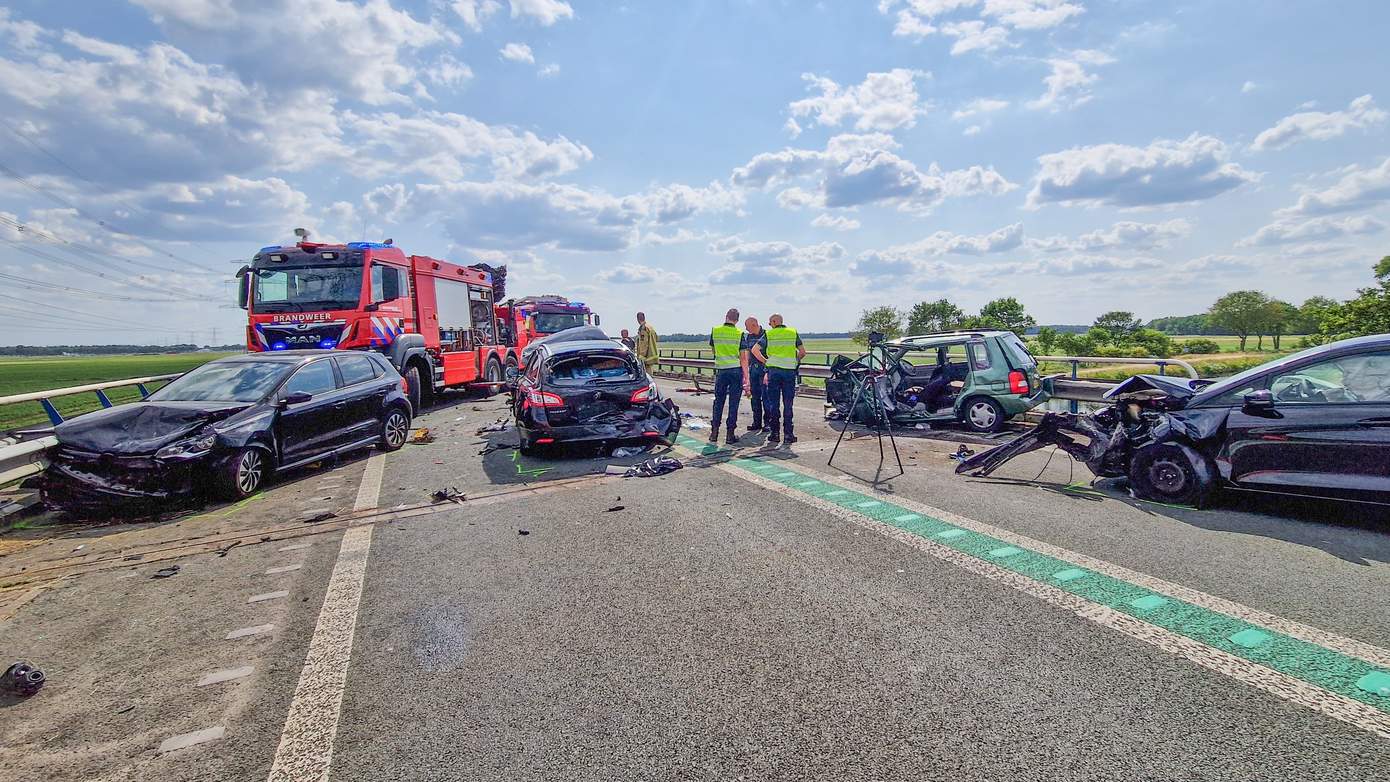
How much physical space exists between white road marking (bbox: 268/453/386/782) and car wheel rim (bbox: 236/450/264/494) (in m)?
2.62

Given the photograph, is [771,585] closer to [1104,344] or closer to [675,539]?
[675,539]

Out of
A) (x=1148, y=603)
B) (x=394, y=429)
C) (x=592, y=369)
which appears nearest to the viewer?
(x=1148, y=603)

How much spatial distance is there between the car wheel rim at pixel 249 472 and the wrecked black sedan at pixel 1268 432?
8585mm

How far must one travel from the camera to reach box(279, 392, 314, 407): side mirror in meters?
7.16

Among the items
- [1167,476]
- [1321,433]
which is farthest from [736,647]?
[1321,433]

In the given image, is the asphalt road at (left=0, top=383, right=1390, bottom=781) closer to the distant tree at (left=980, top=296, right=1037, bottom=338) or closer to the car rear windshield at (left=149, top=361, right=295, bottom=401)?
the car rear windshield at (left=149, top=361, right=295, bottom=401)

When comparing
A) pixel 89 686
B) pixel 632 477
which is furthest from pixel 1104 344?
pixel 89 686

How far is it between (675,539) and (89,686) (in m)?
3.37

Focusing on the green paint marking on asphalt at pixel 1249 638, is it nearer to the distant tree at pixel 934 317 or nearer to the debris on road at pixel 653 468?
the debris on road at pixel 653 468

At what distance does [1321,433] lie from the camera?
477 cm

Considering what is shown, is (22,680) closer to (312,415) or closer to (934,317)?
(312,415)

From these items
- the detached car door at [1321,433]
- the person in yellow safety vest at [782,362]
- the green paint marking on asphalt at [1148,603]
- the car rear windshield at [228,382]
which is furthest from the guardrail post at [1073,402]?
the car rear windshield at [228,382]

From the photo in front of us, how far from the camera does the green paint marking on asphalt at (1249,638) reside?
10.0 feet

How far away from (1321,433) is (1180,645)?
10.1 feet
